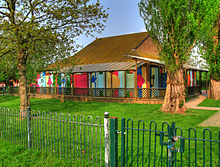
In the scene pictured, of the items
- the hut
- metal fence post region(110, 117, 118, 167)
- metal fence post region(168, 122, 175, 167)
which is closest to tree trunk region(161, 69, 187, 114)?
the hut

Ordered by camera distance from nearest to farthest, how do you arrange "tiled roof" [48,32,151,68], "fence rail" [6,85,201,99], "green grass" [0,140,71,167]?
1. "green grass" [0,140,71,167]
2. "fence rail" [6,85,201,99]
3. "tiled roof" [48,32,151,68]

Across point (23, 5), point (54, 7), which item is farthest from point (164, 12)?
point (23, 5)

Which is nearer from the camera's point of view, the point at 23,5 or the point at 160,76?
the point at 23,5

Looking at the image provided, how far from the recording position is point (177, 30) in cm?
1176

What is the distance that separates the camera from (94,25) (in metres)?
11.5

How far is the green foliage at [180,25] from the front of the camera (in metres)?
11.5

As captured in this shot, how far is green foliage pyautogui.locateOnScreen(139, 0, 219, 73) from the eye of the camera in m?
11.5

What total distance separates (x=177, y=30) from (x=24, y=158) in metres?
10.00

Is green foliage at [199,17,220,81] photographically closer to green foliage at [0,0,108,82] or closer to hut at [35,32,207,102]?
hut at [35,32,207,102]

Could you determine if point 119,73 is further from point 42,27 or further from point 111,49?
point 42,27

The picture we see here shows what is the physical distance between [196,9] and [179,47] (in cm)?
230

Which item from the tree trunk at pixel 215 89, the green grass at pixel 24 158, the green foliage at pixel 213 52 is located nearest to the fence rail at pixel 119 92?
the tree trunk at pixel 215 89

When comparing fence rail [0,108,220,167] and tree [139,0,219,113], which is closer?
fence rail [0,108,220,167]

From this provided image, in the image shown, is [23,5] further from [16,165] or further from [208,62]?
[208,62]
